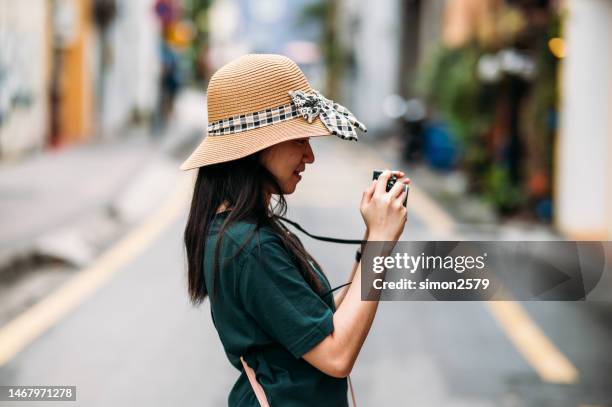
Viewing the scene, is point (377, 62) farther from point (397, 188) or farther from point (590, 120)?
point (397, 188)

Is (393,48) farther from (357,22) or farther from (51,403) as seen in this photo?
(51,403)

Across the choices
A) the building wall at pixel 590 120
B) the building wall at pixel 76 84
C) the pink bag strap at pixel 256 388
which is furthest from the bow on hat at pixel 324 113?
the building wall at pixel 76 84

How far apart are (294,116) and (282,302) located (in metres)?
0.41

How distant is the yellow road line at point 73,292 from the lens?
670 centimetres

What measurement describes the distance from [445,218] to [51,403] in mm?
9439

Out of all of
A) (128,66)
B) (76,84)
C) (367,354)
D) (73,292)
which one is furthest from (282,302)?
(128,66)

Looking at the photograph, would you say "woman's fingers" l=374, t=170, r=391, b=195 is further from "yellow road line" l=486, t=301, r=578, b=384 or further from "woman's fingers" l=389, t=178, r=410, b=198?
"yellow road line" l=486, t=301, r=578, b=384

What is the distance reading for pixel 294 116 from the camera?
2.10 metres

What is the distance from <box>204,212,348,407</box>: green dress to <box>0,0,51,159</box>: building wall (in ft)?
54.3

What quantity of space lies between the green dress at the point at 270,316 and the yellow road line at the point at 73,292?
437 centimetres

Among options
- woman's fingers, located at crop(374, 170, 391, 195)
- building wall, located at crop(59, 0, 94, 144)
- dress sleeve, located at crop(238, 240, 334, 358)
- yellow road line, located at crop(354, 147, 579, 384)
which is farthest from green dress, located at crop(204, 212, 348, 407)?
building wall, located at crop(59, 0, 94, 144)

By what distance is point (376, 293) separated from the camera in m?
2.04

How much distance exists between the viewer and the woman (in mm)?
2004

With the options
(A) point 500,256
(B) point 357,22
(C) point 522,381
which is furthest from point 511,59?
(B) point 357,22
